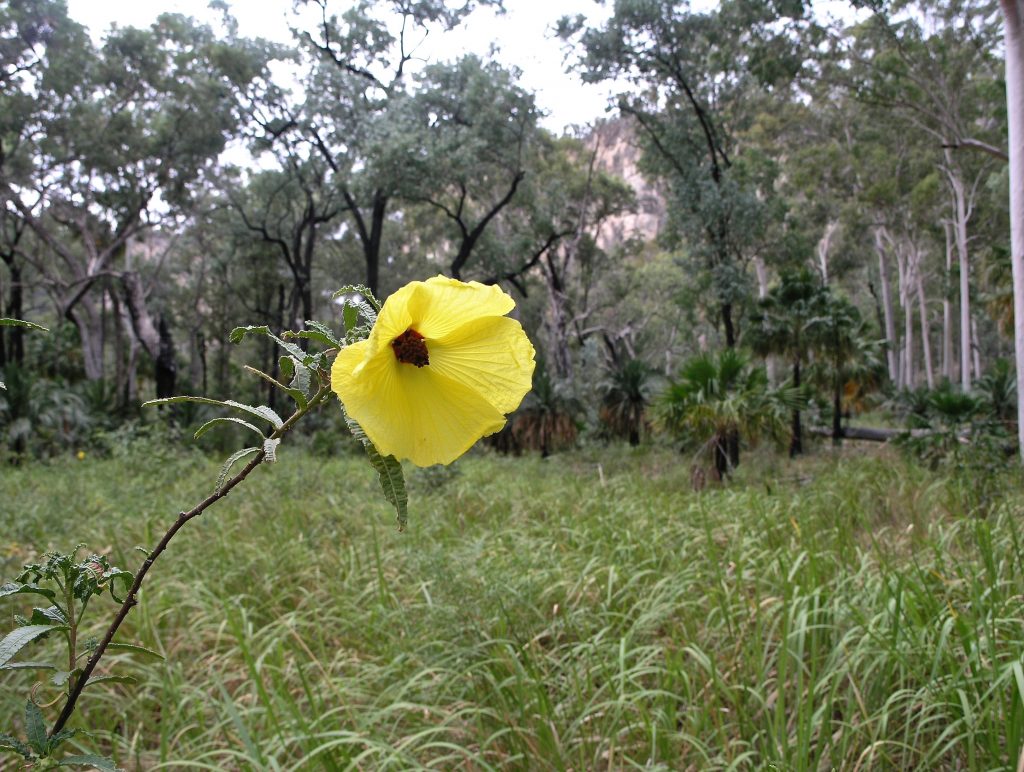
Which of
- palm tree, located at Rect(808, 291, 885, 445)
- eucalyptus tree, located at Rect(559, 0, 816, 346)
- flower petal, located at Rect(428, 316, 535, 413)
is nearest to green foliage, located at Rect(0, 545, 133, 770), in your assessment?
flower petal, located at Rect(428, 316, 535, 413)

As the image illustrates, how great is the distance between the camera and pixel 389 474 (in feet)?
1.32

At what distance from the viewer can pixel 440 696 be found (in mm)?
2203

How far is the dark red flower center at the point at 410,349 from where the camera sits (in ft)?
1.64

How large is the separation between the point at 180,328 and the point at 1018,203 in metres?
21.6

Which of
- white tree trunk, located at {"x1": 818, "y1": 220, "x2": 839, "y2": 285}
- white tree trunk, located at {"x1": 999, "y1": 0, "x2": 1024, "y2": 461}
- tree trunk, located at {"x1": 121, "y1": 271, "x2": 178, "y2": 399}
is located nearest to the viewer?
white tree trunk, located at {"x1": 999, "y1": 0, "x2": 1024, "y2": 461}

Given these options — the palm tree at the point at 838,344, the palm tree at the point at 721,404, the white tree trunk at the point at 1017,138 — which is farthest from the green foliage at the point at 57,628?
the palm tree at the point at 838,344

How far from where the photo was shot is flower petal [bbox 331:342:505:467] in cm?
42

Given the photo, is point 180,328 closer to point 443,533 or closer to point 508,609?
point 443,533

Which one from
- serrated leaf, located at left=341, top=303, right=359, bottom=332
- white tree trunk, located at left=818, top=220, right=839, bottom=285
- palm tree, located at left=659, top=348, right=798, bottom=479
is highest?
white tree trunk, located at left=818, top=220, right=839, bottom=285

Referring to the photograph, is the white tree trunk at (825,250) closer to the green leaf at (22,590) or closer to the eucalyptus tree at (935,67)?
the eucalyptus tree at (935,67)

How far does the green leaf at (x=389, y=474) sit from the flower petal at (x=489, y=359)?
12cm

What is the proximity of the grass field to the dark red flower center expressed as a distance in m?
1.43

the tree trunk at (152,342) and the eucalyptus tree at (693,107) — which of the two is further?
the tree trunk at (152,342)

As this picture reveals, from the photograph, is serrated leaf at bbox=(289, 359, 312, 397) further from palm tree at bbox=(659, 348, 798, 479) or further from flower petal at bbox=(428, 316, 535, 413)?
palm tree at bbox=(659, 348, 798, 479)
